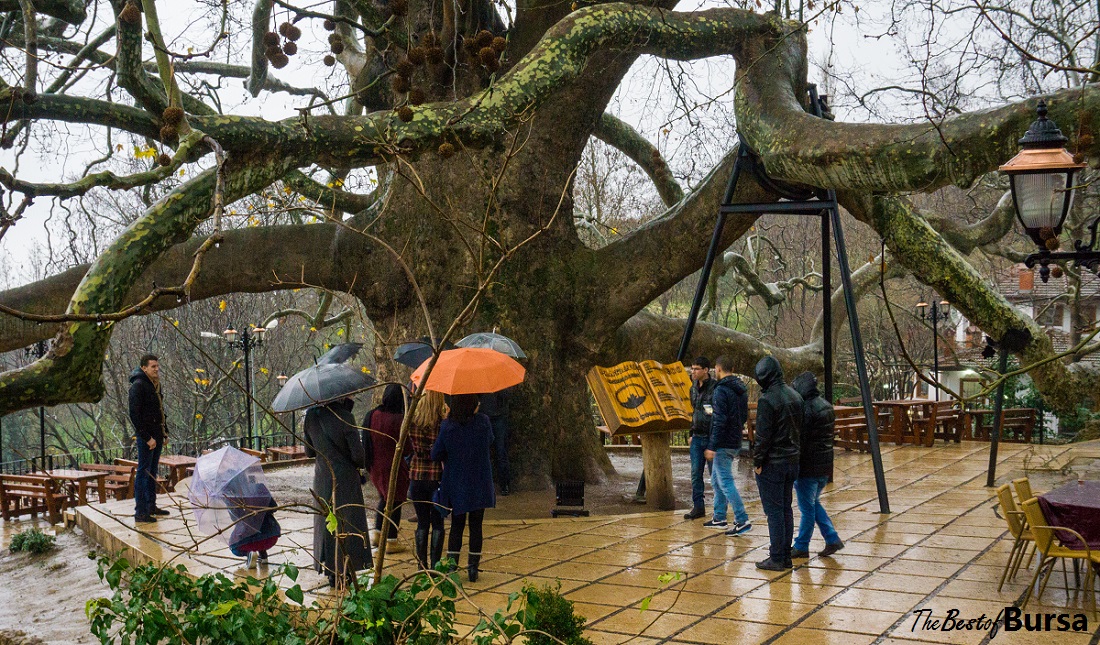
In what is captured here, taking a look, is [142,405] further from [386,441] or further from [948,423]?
[948,423]

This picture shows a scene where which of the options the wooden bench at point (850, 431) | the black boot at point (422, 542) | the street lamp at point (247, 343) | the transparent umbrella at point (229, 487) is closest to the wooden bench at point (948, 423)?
the wooden bench at point (850, 431)

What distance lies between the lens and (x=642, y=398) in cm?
1094

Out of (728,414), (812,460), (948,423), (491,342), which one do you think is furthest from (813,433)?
(948,423)

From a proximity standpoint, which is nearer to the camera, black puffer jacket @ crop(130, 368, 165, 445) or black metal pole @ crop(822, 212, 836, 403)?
black puffer jacket @ crop(130, 368, 165, 445)

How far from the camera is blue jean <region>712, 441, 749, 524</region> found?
31.1 ft

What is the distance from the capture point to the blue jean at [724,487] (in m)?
9.47

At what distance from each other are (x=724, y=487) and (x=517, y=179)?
192 inches

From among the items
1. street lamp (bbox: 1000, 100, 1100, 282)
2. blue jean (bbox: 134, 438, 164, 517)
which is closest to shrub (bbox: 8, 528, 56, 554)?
blue jean (bbox: 134, 438, 164, 517)

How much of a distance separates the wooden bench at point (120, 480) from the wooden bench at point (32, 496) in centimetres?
72

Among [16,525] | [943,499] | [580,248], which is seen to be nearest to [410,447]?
[580,248]

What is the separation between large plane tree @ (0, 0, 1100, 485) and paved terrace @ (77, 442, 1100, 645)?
2.29 meters

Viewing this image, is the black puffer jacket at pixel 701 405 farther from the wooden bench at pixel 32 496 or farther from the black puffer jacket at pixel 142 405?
the wooden bench at pixel 32 496

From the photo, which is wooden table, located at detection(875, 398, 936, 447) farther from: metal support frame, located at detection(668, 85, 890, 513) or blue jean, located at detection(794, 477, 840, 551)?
blue jean, located at detection(794, 477, 840, 551)

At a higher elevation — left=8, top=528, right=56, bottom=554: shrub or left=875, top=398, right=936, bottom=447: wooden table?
left=875, top=398, right=936, bottom=447: wooden table
